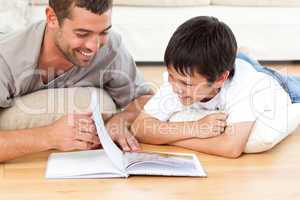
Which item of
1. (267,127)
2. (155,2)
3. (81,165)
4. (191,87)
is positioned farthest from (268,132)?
(155,2)

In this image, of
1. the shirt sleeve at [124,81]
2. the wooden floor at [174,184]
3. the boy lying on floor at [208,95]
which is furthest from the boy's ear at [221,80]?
the shirt sleeve at [124,81]

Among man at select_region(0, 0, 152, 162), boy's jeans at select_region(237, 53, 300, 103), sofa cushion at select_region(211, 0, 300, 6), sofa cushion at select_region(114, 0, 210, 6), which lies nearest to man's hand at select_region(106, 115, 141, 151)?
man at select_region(0, 0, 152, 162)

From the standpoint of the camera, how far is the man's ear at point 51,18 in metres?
1.62

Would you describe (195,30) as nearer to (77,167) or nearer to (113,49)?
(113,49)

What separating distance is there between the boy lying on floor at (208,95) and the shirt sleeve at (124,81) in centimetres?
16

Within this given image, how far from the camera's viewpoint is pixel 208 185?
1519mm

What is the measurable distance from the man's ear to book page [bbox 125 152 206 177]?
450mm

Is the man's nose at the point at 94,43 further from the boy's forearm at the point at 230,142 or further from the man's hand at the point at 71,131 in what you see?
the boy's forearm at the point at 230,142

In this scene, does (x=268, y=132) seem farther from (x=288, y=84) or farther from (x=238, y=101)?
(x=288, y=84)

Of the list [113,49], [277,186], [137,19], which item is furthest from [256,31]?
[277,186]

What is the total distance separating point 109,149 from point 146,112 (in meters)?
0.26

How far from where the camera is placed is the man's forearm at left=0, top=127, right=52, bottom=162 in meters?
1.54

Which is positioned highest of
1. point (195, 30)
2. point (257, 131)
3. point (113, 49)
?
point (195, 30)

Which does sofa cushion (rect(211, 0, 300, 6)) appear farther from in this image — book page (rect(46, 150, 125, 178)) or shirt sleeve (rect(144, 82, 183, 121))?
book page (rect(46, 150, 125, 178))
